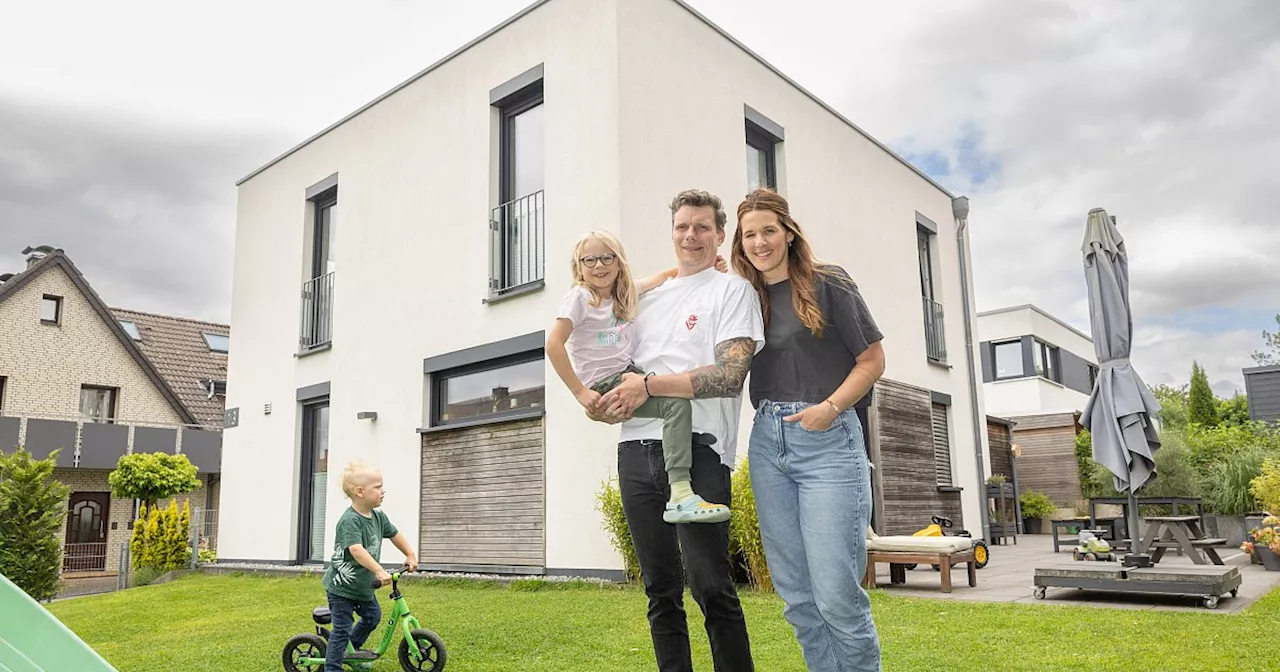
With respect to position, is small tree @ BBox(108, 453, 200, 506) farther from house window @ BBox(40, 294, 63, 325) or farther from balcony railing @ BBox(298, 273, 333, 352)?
house window @ BBox(40, 294, 63, 325)

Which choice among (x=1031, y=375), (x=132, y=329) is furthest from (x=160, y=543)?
(x=1031, y=375)

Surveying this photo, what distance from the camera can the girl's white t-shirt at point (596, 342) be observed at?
270 cm

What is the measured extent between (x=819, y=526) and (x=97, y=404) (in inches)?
1011

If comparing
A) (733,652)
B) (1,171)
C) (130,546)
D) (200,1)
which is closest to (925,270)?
(200,1)

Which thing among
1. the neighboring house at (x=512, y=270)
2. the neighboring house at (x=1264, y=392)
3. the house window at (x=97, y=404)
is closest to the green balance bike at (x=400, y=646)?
the neighboring house at (x=512, y=270)

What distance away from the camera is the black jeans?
2.53m

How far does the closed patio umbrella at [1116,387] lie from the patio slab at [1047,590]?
32 centimetres

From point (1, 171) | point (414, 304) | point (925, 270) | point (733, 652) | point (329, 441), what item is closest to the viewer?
point (733, 652)

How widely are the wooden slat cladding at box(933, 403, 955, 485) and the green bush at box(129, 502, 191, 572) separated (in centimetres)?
1094

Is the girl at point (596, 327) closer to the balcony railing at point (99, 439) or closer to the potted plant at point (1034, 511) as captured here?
the potted plant at point (1034, 511)

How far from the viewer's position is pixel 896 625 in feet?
16.5

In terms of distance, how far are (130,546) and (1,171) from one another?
1594 cm

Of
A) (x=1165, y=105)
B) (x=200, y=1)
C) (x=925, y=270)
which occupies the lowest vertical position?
(x=925, y=270)

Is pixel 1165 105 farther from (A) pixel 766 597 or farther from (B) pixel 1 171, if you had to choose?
(B) pixel 1 171
